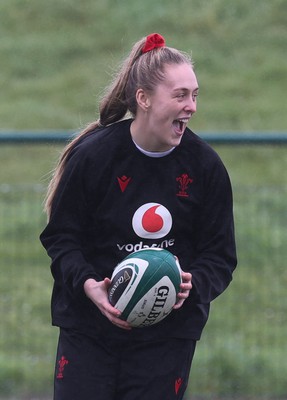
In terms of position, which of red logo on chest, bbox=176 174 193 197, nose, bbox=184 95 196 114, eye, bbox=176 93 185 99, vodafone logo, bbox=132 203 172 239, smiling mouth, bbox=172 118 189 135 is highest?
eye, bbox=176 93 185 99

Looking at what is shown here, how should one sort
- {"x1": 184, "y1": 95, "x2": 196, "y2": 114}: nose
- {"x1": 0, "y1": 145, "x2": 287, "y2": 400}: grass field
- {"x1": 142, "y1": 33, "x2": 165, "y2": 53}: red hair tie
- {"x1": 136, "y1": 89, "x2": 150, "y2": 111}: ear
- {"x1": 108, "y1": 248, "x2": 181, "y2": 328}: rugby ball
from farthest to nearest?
{"x1": 0, "y1": 145, "x2": 287, "y2": 400}: grass field, {"x1": 142, "y1": 33, "x2": 165, "y2": 53}: red hair tie, {"x1": 136, "y1": 89, "x2": 150, "y2": 111}: ear, {"x1": 184, "y1": 95, "x2": 196, "y2": 114}: nose, {"x1": 108, "y1": 248, "x2": 181, "y2": 328}: rugby ball

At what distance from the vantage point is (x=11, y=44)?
52.3ft

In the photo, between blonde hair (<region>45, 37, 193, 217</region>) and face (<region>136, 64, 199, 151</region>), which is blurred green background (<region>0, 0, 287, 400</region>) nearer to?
blonde hair (<region>45, 37, 193, 217</region>)

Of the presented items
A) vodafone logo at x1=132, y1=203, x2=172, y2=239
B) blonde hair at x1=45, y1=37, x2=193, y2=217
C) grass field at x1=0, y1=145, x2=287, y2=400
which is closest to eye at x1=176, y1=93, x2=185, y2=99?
blonde hair at x1=45, y1=37, x2=193, y2=217

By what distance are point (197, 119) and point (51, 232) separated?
9246 mm

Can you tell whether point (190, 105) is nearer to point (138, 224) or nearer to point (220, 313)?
point (138, 224)

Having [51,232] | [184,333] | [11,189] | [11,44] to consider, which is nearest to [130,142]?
[51,232]

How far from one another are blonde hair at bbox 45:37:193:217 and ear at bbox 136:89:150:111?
Result: 0.02m

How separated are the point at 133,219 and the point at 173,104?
1.62 ft

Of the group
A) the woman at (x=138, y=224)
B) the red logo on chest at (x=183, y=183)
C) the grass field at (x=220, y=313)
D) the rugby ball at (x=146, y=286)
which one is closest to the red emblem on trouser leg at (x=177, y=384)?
the woman at (x=138, y=224)

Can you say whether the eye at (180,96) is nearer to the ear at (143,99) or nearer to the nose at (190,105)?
the nose at (190,105)

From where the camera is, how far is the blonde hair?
4.68 metres

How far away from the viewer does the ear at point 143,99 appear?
15.4 ft

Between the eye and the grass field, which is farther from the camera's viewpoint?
the grass field
